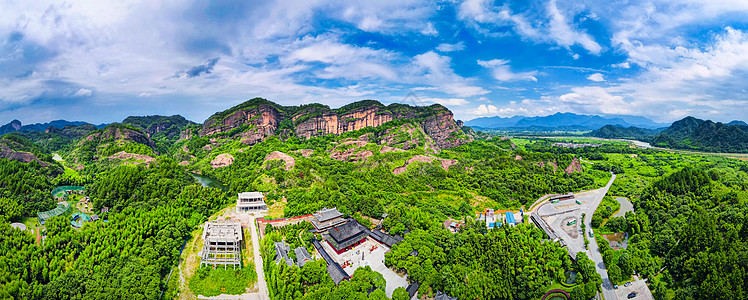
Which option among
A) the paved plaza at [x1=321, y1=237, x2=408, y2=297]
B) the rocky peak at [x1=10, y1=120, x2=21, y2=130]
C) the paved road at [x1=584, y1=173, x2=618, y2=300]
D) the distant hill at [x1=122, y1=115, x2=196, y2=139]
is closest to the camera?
the paved road at [x1=584, y1=173, x2=618, y2=300]

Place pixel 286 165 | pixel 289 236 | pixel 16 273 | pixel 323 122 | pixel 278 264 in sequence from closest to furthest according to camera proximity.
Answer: pixel 16 273 < pixel 278 264 < pixel 289 236 < pixel 286 165 < pixel 323 122

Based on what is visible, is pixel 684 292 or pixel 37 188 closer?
pixel 684 292

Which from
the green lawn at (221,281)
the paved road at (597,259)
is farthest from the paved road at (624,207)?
the green lawn at (221,281)

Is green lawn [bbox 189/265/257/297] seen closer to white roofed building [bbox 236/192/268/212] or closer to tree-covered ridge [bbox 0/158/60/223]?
white roofed building [bbox 236/192/268/212]

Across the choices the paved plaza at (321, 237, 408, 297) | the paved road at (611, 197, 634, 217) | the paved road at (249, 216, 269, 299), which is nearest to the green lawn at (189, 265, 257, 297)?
the paved road at (249, 216, 269, 299)

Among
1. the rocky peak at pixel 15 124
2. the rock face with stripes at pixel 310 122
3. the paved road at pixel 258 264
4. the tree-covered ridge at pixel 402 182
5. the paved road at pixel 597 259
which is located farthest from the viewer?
the rocky peak at pixel 15 124

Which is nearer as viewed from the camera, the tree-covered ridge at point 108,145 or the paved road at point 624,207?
the paved road at point 624,207

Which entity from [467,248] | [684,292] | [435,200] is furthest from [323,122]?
[684,292]

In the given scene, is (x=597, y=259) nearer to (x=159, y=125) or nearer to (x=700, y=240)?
(x=700, y=240)

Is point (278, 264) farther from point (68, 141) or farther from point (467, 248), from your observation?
point (68, 141)

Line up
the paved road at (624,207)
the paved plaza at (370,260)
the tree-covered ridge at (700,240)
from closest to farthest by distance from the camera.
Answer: the tree-covered ridge at (700,240), the paved plaza at (370,260), the paved road at (624,207)

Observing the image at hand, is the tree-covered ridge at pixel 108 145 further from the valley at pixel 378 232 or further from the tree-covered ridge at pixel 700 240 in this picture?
the tree-covered ridge at pixel 700 240
